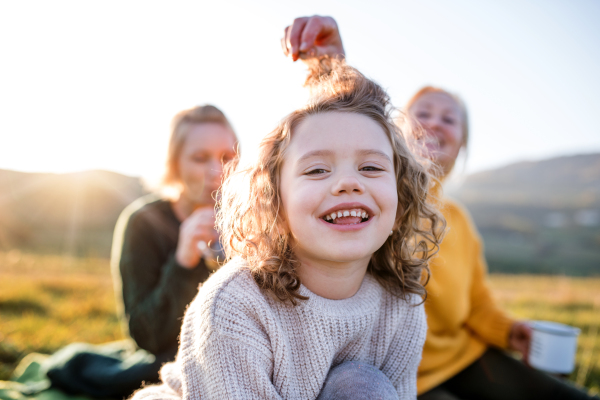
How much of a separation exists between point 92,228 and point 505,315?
1307 cm

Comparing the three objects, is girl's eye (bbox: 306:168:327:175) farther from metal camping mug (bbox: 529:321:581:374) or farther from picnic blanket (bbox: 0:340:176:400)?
metal camping mug (bbox: 529:321:581:374)

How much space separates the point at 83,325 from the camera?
396 cm

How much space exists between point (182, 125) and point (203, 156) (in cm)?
33

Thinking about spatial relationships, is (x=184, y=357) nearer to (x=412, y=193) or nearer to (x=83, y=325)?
(x=412, y=193)

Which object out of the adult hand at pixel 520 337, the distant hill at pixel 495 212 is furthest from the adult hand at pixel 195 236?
the adult hand at pixel 520 337

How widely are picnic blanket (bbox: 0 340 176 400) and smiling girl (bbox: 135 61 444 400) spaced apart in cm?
108

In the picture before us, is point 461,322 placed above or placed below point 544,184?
above

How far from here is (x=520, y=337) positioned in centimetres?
277

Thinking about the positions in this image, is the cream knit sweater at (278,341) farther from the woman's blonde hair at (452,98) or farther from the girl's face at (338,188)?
the woman's blonde hair at (452,98)

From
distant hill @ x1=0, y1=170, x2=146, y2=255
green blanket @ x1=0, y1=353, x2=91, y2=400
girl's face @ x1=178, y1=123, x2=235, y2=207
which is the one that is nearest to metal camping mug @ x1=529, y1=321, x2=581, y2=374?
girl's face @ x1=178, y1=123, x2=235, y2=207

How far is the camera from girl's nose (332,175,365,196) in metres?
1.36


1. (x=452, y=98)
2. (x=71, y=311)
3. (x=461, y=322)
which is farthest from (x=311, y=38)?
(x=71, y=311)

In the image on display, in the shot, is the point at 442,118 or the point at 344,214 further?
the point at 442,118

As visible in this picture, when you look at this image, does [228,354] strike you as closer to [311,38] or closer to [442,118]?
[311,38]
